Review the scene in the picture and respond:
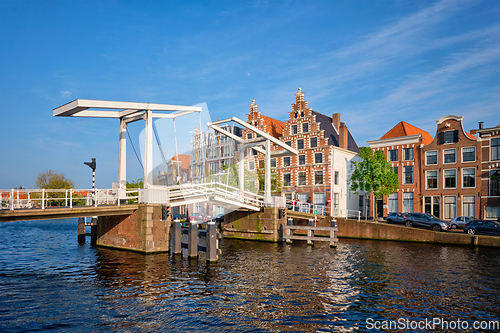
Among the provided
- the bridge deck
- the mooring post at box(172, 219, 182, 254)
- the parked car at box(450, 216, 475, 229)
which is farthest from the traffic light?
the parked car at box(450, 216, 475, 229)

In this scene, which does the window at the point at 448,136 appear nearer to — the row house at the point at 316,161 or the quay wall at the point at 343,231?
the row house at the point at 316,161

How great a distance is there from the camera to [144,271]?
15.3m

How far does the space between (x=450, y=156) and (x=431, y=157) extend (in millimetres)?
1770

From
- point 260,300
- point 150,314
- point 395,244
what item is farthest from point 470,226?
point 150,314

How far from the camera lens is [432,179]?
3688 cm

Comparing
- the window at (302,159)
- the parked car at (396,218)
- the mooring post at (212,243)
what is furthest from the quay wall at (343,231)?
the window at (302,159)

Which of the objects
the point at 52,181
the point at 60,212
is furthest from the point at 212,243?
the point at 52,181

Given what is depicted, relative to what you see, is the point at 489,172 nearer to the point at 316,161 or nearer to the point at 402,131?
the point at 402,131

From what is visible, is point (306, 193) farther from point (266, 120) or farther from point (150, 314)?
point (150, 314)

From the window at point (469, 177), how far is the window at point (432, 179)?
261cm

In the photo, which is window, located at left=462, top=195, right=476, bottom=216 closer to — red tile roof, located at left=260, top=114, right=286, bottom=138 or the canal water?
the canal water

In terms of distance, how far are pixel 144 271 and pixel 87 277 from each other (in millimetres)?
2216

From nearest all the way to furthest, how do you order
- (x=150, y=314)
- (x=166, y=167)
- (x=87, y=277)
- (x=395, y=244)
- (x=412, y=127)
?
(x=150, y=314) → (x=87, y=277) → (x=166, y=167) → (x=395, y=244) → (x=412, y=127)

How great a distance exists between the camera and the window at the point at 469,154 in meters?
34.3
